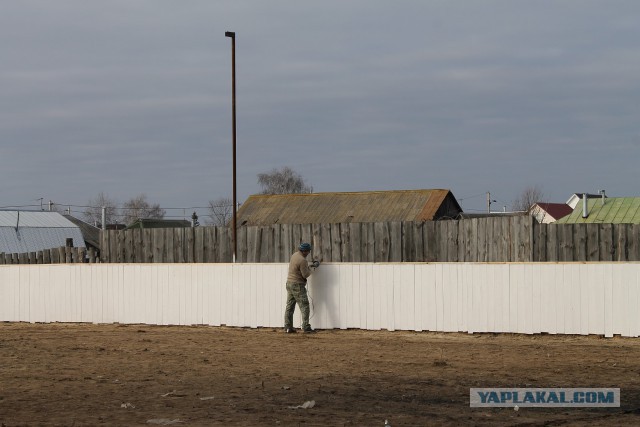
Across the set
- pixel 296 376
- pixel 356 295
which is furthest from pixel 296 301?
pixel 296 376

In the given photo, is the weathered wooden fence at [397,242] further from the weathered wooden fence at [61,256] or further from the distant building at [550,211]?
the distant building at [550,211]

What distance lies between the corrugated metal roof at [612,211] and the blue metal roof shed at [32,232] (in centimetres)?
2171

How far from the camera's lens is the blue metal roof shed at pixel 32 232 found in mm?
46875

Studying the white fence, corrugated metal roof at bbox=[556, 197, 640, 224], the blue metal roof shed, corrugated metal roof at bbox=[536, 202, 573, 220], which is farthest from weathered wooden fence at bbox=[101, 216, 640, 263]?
corrugated metal roof at bbox=[536, 202, 573, 220]

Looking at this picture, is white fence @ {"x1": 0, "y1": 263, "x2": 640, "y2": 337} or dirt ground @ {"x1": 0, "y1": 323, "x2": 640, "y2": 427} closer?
dirt ground @ {"x1": 0, "y1": 323, "x2": 640, "y2": 427}

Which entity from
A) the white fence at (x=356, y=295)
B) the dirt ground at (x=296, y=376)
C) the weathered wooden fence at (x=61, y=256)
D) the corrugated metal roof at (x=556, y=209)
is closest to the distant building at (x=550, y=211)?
the corrugated metal roof at (x=556, y=209)

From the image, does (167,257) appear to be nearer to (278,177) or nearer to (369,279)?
(369,279)

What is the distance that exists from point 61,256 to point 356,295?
27.9 ft

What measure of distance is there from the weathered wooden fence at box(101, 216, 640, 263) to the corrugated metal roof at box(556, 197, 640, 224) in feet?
76.8

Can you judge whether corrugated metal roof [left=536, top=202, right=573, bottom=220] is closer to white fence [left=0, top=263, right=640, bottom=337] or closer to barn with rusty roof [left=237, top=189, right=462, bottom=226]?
barn with rusty roof [left=237, top=189, right=462, bottom=226]

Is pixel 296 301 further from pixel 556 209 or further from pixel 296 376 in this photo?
pixel 556 209

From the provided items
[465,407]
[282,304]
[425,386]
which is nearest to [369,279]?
[282,304]

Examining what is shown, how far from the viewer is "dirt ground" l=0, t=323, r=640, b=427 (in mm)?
9781

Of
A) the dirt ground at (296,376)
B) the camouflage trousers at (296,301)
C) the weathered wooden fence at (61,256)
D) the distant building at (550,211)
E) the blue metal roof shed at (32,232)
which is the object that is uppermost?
the distant building at (550,211)
